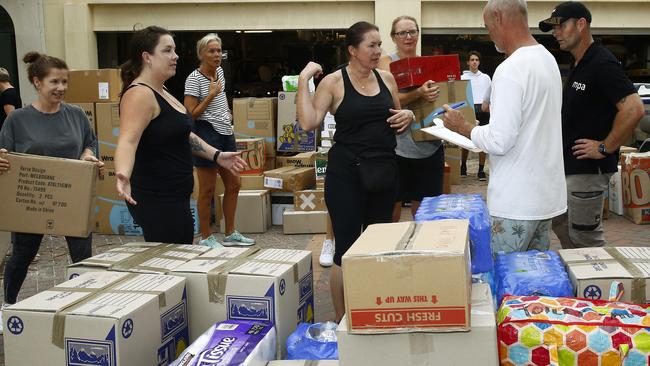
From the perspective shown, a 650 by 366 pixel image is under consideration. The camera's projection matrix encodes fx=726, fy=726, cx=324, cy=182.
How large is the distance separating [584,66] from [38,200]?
3.01 m

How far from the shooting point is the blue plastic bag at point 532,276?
271cm

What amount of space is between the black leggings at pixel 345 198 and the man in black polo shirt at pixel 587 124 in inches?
39.0

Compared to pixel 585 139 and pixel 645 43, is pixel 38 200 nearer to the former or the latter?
pixel 585 139

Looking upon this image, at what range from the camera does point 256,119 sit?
8320mm

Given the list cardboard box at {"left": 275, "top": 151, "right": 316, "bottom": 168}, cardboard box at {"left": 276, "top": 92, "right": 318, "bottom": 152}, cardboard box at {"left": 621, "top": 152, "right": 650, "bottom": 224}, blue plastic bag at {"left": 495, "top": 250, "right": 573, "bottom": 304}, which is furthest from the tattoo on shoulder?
cardboard box at {"left": 621, "top": 152, "right": 650, "bottom": 224}

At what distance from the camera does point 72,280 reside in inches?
117

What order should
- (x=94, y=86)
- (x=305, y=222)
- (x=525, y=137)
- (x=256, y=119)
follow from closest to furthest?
(x=525, y=137), (x=305, y=222), (x=94, y=86), (x=256, y=119)

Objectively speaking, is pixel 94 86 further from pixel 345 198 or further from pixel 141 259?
pixel 141 259

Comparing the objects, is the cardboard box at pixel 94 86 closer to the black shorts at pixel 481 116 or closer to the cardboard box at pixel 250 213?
the cardboard box at pixel 250 213

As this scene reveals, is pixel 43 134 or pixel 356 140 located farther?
pixel 43 134

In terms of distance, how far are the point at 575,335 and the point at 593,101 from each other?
6.29 feet

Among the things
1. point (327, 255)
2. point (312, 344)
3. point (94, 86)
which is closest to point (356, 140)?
point (312, 344)

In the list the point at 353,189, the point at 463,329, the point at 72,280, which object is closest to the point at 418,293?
the point at 463,329

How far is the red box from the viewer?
4.58m
